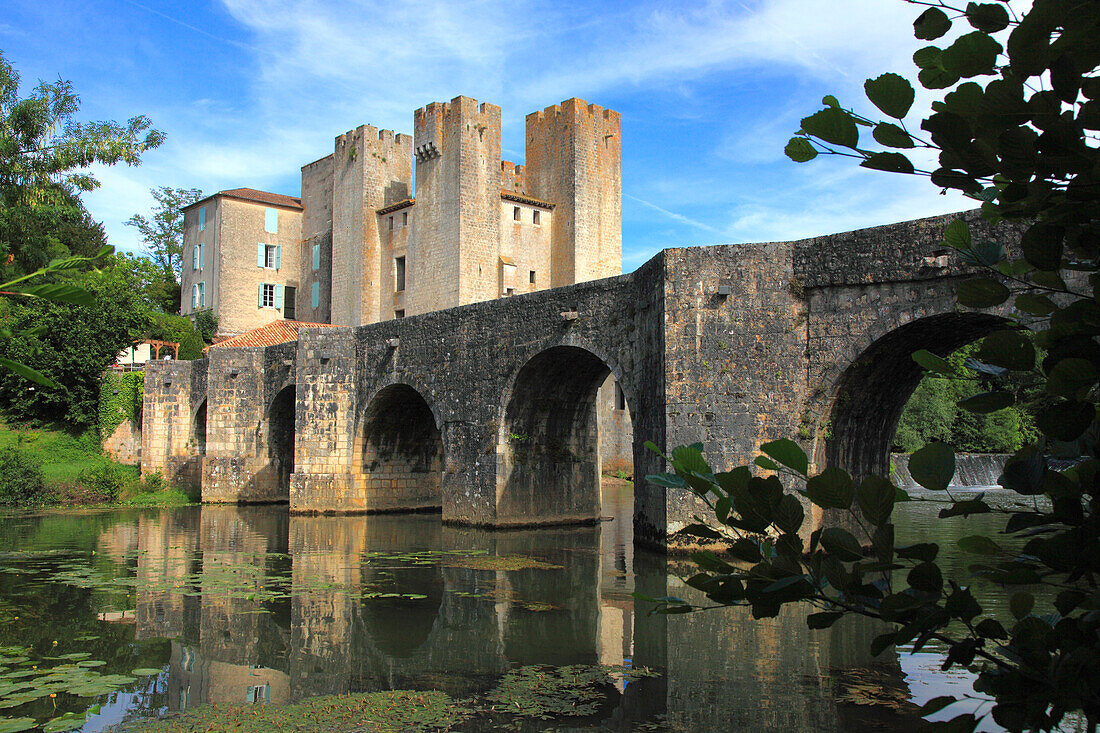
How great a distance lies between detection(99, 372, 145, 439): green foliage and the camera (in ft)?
91.5

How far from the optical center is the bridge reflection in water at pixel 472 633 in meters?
6.24

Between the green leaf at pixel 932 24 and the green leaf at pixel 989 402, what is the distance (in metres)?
0.62

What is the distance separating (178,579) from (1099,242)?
11543mm

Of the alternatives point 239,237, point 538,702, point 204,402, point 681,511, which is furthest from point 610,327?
point 239,237

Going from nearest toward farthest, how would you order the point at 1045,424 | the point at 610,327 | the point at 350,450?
the point at 1045,424 < the point at 610,327 < the point at 350,450

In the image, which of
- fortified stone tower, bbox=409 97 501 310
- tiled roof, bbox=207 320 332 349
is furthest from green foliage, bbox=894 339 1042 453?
tiled roof, bbox=207 320 332 349

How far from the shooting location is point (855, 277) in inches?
425

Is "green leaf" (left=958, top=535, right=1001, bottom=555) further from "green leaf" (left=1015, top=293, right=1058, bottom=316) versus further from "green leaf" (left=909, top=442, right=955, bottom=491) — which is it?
"green leaf" (left=1015, top=293, right=1058, bottom=316)

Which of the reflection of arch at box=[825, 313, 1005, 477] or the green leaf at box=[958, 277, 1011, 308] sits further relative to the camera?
the reflection of arch at box=[825, 313, 1005, 477]

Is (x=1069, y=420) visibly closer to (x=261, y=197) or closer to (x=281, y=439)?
(x=281, y=439)

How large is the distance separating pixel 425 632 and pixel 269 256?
3582cm

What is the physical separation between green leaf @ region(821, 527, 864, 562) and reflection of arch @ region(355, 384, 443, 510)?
59.2ft

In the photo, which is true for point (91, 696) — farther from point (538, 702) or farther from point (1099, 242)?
point (1099, 242)

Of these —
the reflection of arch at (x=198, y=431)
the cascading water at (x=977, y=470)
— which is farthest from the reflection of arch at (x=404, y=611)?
the cascading water at (x=977, y=470)
